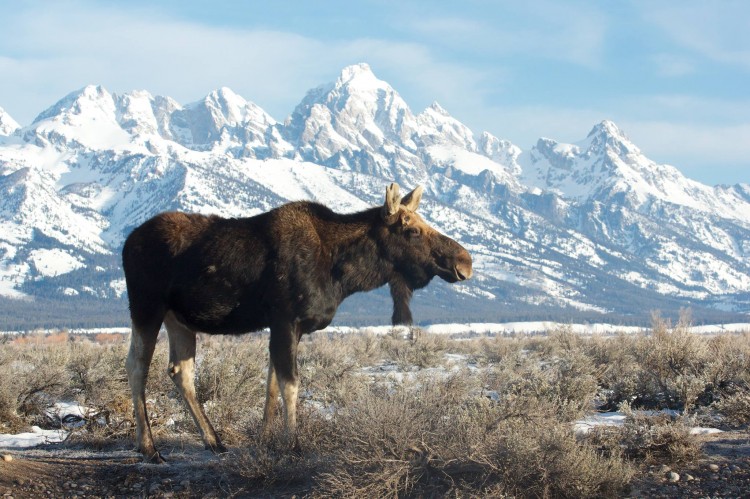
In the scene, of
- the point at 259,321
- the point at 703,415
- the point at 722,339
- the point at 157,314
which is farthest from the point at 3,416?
the point at 722,339

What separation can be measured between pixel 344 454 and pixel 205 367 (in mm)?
5042

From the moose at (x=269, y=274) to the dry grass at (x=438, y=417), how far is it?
0.74 metres

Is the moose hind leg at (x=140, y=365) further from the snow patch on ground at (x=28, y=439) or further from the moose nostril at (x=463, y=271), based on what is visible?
the moose nostril at (x=463, y=271)

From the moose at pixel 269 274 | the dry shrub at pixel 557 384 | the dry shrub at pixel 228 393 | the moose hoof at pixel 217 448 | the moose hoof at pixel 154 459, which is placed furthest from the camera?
the dry shrub at pixel 557 384

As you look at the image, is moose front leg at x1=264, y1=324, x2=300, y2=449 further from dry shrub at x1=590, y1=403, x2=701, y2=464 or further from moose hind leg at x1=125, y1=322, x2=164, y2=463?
dry shrub at x1=590, y1=403, x2=701, y2=464

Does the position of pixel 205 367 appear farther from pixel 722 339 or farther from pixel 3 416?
pixel 722 339

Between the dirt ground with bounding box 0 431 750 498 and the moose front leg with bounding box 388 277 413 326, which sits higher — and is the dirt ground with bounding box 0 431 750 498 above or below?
below

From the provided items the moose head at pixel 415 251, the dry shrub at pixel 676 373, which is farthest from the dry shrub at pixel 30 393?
the dry shrub at pixel 676 373

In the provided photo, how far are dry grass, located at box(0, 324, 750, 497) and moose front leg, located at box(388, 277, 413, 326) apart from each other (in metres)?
0.96

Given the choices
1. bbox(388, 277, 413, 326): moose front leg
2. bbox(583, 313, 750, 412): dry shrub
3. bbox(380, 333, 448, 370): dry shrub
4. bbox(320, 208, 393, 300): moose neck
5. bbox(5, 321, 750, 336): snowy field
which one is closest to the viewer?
bbox(320, 208, 393, 300): moose neck

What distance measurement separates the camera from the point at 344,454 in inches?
257

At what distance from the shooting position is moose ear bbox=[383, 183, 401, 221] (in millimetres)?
9005

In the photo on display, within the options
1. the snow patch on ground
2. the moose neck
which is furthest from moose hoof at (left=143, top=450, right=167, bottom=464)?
the moose neck

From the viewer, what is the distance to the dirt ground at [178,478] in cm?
674
